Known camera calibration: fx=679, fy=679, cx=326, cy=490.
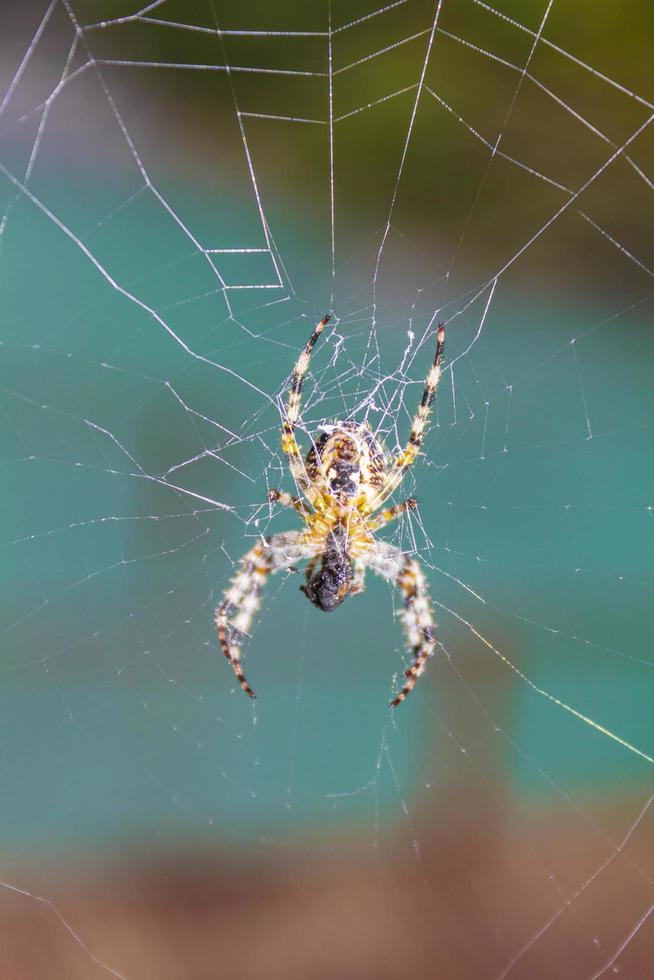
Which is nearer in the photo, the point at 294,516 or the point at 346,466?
the point at 346,466

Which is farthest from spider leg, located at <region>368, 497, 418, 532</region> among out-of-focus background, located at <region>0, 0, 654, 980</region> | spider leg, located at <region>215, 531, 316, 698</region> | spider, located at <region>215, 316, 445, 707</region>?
out-of-focus background, located at <region>0, 0, 654, 980</region>

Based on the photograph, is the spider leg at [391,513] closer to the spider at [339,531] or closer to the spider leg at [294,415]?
the spider at [339,531]

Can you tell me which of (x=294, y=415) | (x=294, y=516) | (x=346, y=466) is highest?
(x=294, y=516)

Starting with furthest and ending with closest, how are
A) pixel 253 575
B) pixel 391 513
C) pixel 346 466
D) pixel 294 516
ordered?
pixel 294 516, pixel 253 575, pixel 391 513, pixel 346 466

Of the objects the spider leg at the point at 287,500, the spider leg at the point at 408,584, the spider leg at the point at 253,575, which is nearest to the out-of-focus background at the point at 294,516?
the spider leg at the point at 408,584

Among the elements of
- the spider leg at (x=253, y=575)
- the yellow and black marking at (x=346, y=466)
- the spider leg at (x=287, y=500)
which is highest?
the yellow and black marking at (x=346, y=466)

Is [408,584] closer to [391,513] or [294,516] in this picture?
[391,513]

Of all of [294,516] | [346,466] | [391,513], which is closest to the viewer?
[346,466]

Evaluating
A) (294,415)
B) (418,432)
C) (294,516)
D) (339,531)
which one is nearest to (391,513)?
(339,531)

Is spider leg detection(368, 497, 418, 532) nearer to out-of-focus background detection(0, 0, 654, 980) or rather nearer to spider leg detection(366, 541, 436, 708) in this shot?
spider leg detection(366, 541, 436, 708)
